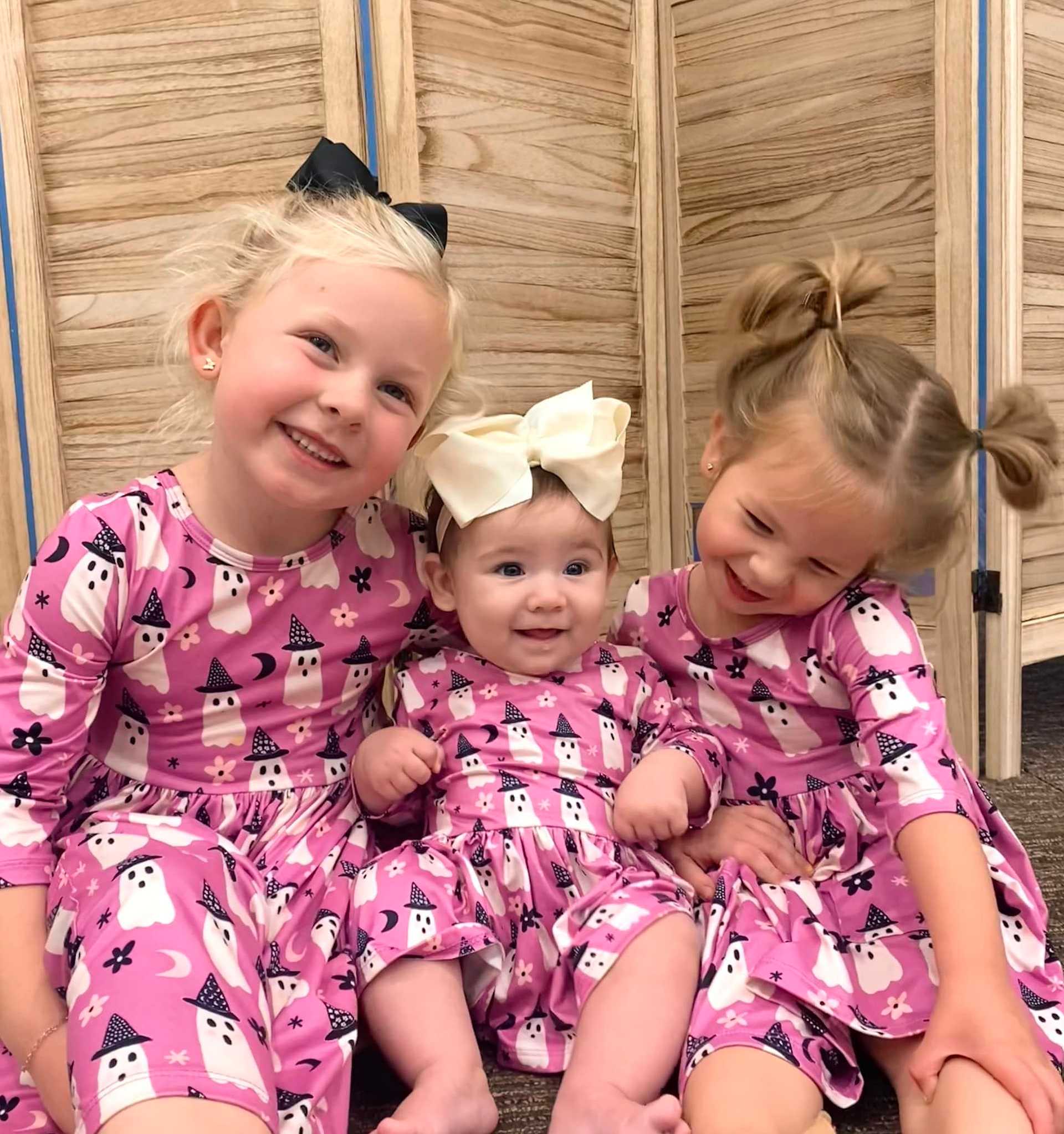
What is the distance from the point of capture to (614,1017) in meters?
0.70

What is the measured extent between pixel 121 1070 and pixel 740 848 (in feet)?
1.52

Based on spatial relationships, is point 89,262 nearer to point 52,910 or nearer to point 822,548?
point 52,910

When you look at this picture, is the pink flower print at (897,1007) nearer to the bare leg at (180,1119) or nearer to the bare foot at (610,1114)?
the bare foot at (610,1114)

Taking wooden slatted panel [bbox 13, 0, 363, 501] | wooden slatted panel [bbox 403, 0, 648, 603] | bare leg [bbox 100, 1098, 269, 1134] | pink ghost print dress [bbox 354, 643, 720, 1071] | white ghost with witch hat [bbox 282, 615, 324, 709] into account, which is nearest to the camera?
bare leg [bbox 100, 1098, 269, 1134]

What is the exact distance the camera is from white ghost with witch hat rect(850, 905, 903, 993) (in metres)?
0.74

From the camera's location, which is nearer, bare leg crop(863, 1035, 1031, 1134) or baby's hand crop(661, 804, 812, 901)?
bare leg crop(863, 1035, 1031, 1134)

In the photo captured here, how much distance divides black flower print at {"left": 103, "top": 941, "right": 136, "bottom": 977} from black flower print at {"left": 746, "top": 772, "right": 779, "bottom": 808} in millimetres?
485

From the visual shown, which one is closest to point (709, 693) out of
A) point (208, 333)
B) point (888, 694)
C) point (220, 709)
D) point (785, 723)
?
point (785, 723)

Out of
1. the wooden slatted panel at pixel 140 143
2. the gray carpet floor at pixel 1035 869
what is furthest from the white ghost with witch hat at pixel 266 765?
the wooden slatted panel at pixel 140 143

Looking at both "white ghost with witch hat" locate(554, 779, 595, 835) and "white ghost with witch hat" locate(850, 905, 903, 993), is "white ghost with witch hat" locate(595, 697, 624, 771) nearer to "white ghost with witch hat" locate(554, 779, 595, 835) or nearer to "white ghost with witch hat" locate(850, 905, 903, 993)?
"white ghost with witch hat" locate(554, 779, 595, 835)

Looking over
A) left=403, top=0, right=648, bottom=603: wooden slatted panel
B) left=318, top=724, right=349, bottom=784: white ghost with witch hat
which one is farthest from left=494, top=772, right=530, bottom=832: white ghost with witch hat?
left=403, top=0, right=648, bottom=603: wooden slatted panel

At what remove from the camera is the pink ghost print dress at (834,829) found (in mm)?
710

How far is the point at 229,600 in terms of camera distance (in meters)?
0.82

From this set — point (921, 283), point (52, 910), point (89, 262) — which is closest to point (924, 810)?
point (52, 910)
